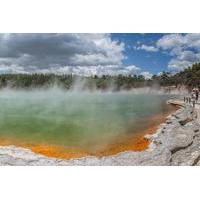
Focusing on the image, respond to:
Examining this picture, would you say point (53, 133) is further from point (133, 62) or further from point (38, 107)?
point (133, 62)

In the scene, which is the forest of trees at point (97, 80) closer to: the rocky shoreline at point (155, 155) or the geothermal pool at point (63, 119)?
the geothermal pool at point (63, 119)

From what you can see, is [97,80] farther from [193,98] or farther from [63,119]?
[193,98]

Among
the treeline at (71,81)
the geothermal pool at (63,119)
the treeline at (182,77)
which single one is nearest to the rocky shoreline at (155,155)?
the geothermal pool at (63,119)

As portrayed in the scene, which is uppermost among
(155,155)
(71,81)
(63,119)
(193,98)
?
(71,81)

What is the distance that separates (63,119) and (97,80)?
911mm

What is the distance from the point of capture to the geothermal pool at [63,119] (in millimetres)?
6891

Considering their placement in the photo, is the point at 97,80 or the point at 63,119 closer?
the point at 97,80

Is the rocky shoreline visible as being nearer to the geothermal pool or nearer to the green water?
the geothermal pool

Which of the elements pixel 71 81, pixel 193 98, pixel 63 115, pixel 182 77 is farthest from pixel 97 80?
pixel 193 98

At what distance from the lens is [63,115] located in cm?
711

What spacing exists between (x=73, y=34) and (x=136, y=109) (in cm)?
211

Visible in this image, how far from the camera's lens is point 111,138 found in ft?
24.8

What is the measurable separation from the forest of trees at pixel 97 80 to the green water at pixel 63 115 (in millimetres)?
141

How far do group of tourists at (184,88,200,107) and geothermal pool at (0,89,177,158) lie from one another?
50 centimetres
